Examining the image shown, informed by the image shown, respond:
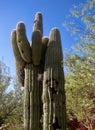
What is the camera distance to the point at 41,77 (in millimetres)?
12969

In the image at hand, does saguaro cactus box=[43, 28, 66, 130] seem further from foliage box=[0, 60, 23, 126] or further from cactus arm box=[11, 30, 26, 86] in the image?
foliage box=[0, 60, 23, 126]

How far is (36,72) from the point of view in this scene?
1316 cm

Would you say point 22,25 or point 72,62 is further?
point 22,25

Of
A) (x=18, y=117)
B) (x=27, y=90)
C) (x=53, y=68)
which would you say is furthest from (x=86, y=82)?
(x=18, y=117)

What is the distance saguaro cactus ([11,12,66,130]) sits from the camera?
39.3 ft

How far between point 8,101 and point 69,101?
24.6ft

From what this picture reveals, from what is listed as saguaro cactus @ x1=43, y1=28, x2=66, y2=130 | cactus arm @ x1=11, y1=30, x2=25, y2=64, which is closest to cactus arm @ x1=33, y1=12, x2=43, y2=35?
cactus arm @ x1=11, y1=30, x2=25, y2=64

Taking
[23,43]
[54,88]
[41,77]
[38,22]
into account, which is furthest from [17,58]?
[54,88]

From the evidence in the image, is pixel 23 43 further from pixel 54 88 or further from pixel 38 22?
pixel 54 88

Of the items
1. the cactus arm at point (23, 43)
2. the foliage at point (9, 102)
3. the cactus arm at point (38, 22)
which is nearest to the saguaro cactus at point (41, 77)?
the cactus arm at point (23, 43)

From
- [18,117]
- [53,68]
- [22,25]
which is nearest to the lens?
[53,68]

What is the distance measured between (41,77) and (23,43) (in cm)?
153

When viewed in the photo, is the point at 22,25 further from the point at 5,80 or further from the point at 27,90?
the point at 5,80

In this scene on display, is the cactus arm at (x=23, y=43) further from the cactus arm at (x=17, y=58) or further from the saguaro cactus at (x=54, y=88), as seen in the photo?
the saguaro cactus at (x=54, y=88)
